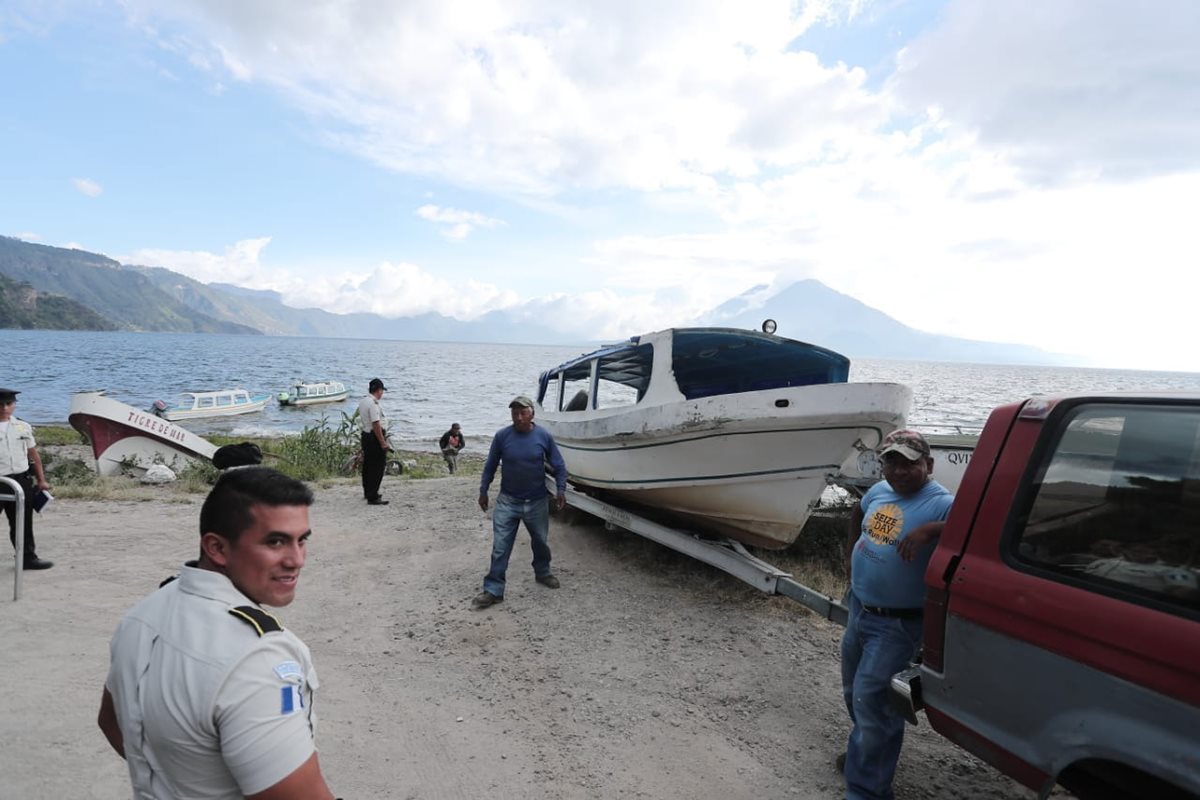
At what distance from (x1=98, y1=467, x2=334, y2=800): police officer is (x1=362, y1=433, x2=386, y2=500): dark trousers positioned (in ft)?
26.4

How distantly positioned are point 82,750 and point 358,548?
4016 mm

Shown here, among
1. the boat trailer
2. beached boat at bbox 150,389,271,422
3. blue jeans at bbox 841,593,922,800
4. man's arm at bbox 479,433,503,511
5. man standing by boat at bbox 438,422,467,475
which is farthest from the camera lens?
beached boat at bbox 150,389,271,422

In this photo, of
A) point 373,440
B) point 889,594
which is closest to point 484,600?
point 889,594

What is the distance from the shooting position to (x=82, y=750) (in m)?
3.39

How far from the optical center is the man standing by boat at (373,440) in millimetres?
8992

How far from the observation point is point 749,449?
555cm

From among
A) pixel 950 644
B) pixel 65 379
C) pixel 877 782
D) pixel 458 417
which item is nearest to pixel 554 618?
pixel 877 782

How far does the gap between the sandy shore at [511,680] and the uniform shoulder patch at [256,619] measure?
2.36 m

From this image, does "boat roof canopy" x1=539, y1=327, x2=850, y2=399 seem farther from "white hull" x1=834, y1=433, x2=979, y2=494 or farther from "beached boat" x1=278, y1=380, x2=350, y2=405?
"beached boat" x1=278, y1=380, x2=350, y2=405

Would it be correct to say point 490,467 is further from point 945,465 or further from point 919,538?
point 945,465

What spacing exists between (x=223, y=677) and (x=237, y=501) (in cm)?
39

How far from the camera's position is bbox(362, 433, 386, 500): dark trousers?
9.25 m

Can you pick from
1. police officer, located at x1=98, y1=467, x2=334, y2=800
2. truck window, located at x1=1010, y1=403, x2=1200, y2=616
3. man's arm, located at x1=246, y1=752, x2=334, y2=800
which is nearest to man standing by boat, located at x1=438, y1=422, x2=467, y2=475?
truck window, located at x1=1010, y1=403, x2=1200, y2=616

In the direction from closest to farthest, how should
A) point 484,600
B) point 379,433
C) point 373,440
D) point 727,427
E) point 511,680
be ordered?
point 511,680
point 727,427
point 484,600
point 379,433
point 373,440
